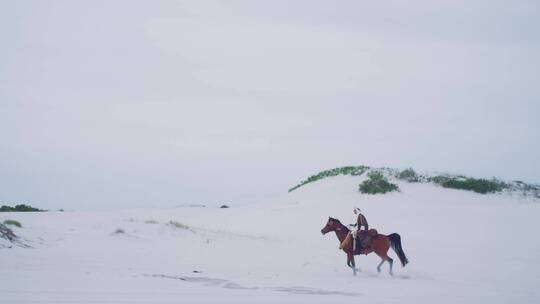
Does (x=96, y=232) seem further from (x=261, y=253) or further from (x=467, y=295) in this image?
(x=467, y=295)

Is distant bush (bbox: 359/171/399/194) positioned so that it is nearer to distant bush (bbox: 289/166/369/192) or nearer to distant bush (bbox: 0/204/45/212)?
distant bush (bbox: 289/166/369/192)

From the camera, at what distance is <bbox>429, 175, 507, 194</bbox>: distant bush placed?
95.3 feet

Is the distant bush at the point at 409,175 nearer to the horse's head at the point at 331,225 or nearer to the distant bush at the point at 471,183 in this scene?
the distant bush at the point at 471,183

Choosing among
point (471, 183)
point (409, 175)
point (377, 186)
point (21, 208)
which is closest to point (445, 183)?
point (471, 183)

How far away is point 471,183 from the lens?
29406mm

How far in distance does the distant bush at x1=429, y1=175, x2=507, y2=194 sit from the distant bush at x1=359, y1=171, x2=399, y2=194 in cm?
262

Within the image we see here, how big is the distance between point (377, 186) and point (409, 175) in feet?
8.63

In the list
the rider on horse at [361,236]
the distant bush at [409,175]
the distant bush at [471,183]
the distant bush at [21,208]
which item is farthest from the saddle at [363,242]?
the distant bush at [21,208]

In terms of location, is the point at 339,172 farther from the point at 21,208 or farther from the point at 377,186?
the point at 21,208

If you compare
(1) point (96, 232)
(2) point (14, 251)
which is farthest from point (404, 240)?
(2) point (14, 251)

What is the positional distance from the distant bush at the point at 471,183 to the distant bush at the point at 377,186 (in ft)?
8.61

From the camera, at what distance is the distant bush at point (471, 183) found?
2905 centimetres

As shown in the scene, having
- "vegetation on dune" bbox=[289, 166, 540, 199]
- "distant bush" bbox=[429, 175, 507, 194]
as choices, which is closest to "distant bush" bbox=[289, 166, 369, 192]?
"vegetation on dune" bbox=[289, 166, 540, 199]

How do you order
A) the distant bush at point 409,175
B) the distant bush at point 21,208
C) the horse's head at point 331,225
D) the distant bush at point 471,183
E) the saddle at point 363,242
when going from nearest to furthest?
the saddle at point 363,242
the horse's head at point 331,225
the distant bush at point 21,208
the distant bush at point 471,183
the distant bush at point 409,175
